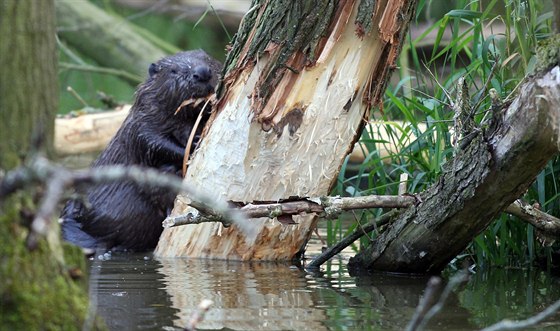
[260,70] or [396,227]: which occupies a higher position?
[260,70]

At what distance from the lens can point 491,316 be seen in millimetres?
2574

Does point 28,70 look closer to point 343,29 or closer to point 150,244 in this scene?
point 343,29

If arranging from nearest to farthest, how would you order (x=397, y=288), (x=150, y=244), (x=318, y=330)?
(x=318, y=330) → (x=397, y=288) → (x=150, y=244)

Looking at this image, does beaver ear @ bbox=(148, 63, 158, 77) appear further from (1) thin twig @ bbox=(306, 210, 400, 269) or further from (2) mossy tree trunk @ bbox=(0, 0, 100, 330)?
(2) mossy tree trunk @ bbox=(0, 0, 100, 330)

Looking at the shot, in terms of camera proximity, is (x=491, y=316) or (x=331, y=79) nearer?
(x=491, y=316)

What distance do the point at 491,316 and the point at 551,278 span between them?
876mm

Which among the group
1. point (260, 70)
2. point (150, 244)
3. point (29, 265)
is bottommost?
point (150, 244)

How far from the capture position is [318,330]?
2.34m

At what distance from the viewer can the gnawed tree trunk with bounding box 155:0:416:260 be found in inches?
139

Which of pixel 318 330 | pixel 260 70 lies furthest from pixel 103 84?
pixel 318 330

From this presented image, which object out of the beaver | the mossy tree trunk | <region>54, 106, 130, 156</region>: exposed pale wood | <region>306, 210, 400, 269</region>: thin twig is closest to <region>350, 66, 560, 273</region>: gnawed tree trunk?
<region>306, 210, 400, 269</region>: thin twig

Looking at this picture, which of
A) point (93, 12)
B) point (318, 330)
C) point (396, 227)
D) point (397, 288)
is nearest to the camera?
point (318, 330)

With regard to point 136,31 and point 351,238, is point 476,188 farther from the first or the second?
point 136,31

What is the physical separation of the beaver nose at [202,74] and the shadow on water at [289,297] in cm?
128
